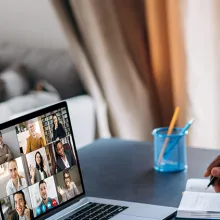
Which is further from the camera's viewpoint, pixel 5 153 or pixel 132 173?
pixel 132 173

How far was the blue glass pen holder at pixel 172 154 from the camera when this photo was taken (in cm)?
173

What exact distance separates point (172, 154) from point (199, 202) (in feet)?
1.10

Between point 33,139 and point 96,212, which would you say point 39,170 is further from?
point 96,212

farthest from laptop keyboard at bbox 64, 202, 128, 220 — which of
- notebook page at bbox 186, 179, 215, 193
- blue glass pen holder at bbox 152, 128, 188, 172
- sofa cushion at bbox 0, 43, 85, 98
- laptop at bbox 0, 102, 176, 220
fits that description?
sofa cushion at bbox 0, 43, 85, 98

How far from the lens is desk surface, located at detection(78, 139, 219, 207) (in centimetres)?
154

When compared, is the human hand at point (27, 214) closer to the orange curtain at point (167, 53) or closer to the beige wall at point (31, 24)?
the beige wall at point (31, 24)

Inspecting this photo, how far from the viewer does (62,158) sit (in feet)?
4.83

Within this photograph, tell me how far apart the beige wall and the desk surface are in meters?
1.32

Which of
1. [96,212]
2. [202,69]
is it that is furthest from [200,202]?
[202,69]

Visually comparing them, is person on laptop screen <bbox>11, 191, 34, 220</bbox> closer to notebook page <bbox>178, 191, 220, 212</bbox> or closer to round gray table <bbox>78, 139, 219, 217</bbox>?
round gray table <bbox>78, 139, 219, 217</bbox>

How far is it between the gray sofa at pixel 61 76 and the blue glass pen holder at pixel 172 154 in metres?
1.40

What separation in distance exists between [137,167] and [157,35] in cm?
188

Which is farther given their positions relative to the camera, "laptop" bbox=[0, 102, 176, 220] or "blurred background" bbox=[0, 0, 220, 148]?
"blurred background" bbox=[0, 0, 220, 148]

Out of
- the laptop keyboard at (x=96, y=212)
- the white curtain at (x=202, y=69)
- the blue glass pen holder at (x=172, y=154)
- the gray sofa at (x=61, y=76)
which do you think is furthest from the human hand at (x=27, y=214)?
the white curtain at (x=202, y=69)
